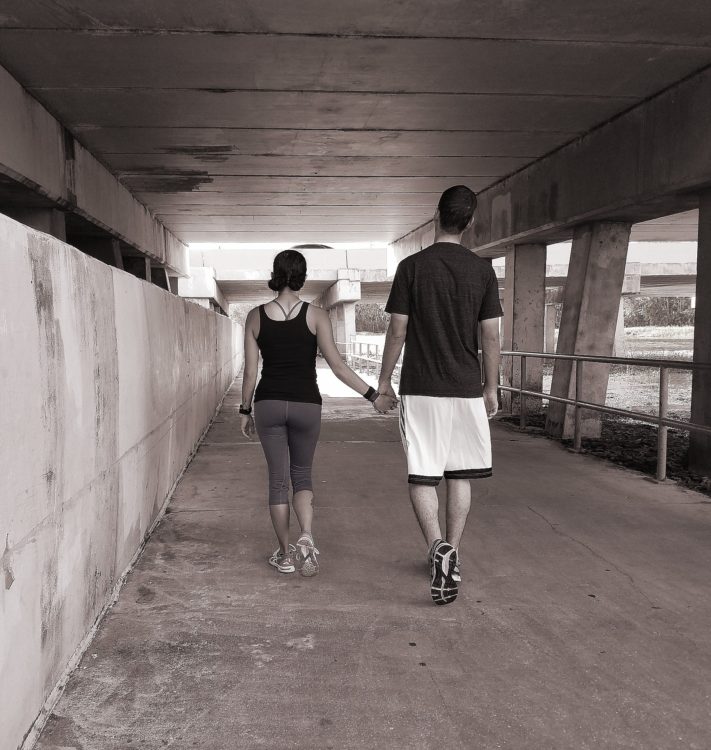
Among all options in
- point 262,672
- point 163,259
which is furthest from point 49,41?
point 163,259

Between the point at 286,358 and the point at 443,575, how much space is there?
1.35 meters

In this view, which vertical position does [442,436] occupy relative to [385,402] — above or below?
below

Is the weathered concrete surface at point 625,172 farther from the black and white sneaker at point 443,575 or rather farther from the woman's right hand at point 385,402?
the black and white sneaker at point 443,575

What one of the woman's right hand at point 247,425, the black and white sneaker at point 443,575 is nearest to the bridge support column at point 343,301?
the woman's right hand at point 247,425

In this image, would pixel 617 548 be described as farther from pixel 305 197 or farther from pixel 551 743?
pixel 305 197

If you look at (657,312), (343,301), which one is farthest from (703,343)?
(657,312)

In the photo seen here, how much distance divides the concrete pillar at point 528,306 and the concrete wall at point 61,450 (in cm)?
824

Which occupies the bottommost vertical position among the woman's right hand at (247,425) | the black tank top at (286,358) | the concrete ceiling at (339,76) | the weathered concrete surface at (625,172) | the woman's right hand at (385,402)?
the woman's right hand at (247,425)

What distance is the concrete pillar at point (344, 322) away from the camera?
3222cm

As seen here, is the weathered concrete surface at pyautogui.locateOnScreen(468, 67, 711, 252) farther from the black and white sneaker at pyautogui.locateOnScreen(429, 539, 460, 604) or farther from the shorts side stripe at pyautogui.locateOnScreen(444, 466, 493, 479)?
the black and white sneaker at pyautogui.locateOnScreen(429, 539, 460, 604)

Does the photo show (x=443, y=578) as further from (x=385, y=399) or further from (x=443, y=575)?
(x=385, y=399)

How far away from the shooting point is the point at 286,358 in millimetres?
3941

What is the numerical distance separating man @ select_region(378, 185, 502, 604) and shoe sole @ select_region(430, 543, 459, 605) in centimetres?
16

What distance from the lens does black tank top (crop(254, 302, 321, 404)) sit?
12.9 ft
